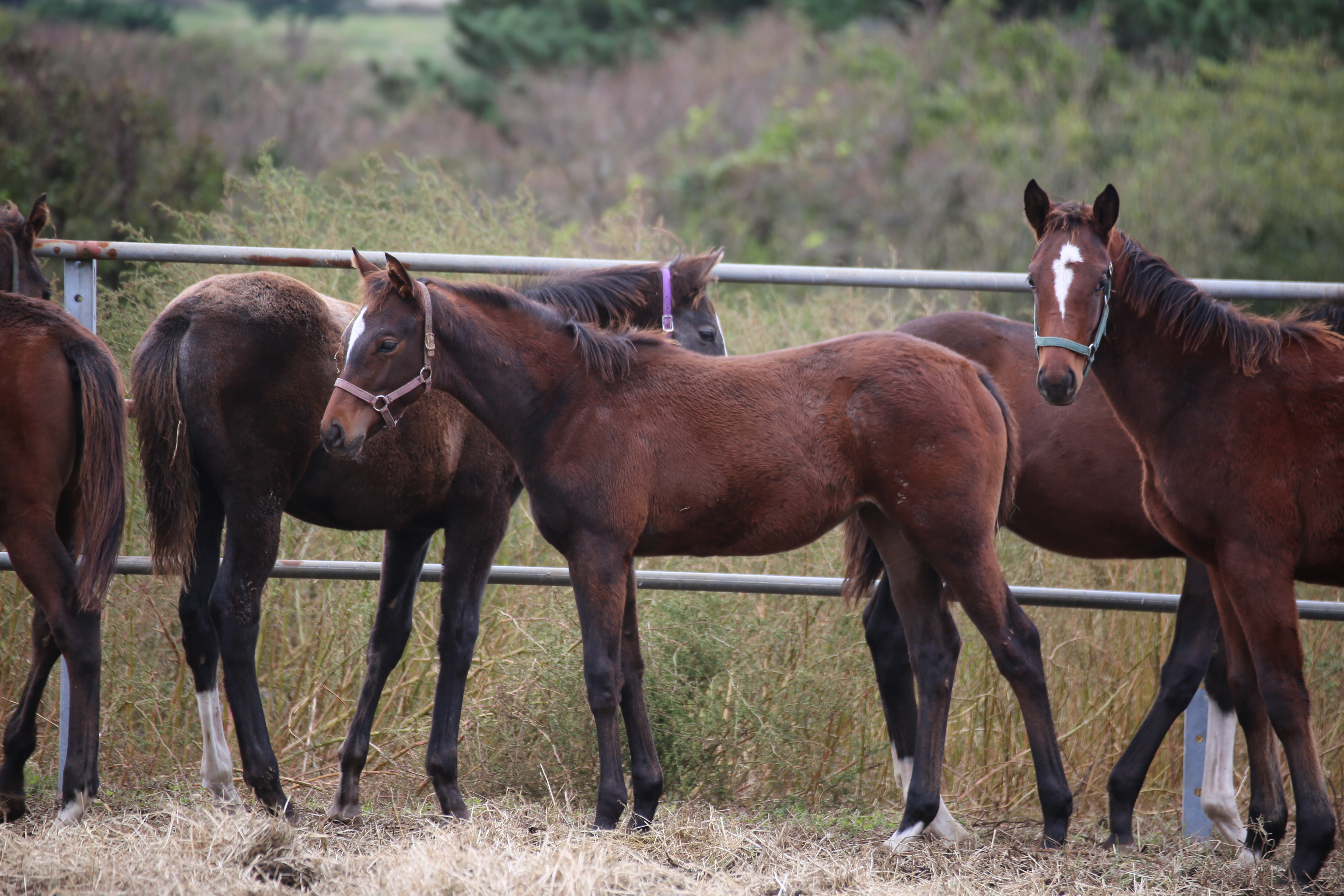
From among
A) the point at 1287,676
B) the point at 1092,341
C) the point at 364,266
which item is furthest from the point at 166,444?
the point at 1287,676

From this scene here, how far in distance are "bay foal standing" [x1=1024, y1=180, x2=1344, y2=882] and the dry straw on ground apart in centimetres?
56

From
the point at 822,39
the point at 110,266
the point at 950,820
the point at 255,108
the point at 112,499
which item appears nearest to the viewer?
the point at 112,499

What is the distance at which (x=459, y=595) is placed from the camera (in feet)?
13.0

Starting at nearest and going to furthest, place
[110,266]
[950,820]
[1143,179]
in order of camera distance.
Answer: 1. [950,820]
2. [110,266]
3. [1143,179]

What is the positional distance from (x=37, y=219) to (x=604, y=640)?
2726mm

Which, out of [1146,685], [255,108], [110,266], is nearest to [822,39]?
[255,108]

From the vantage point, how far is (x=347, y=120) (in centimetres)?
2364

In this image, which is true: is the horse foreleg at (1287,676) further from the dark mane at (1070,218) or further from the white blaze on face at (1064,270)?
the dark mane at (1070,218)

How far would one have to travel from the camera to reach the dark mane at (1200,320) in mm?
3455

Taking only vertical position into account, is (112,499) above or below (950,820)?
above

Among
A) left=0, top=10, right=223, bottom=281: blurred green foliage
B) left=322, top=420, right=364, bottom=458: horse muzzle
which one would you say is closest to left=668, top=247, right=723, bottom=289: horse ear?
left=322, top=420, right=364, bottom=458: horse muzzle

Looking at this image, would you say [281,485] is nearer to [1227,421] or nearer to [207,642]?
[207,642]

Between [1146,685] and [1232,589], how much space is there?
177 cm

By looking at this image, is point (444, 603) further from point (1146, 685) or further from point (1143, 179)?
point (1143, 179)
